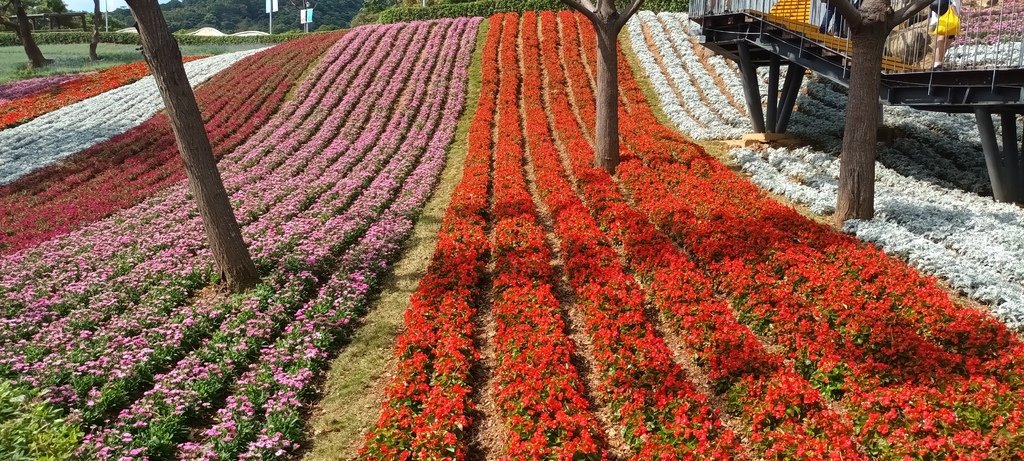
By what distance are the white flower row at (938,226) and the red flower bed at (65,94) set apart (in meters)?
29.2

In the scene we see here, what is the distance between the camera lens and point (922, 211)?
39.5ft

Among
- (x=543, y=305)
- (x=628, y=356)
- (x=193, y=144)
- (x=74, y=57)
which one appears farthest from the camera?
(x=74, y=57)

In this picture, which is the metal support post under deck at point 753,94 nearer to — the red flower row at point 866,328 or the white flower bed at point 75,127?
the red flower row at point 866,328

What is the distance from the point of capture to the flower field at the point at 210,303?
731 cm

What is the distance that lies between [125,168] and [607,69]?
1427cm

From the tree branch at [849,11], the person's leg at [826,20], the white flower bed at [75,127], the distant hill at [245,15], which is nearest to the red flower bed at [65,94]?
the white flower bed at [75,127]

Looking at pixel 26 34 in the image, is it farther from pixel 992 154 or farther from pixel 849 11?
pixel 992 154

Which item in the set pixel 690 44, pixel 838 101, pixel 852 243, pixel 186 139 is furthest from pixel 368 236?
pixel 690 44

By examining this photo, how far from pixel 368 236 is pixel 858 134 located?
9076 millimetres

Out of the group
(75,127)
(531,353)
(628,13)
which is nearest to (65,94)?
(75,127)

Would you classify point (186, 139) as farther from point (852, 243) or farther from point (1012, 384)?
point (1012, 384)

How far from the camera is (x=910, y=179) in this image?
50.5 ft

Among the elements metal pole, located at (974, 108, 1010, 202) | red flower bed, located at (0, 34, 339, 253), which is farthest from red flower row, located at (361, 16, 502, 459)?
metal pole, located at (974, 108, 1010, 202)

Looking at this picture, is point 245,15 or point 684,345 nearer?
point 684,345
